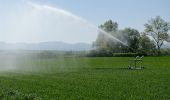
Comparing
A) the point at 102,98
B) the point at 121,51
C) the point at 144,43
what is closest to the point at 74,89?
the point at 102,98

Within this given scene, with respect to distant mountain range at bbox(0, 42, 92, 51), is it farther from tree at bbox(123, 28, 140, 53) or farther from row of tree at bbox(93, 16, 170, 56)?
tree at bbox(123, 28, 140, 53)

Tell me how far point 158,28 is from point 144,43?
22902mm

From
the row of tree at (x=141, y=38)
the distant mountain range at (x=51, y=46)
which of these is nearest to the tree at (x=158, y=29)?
the row of tree at (x=141, y=38)

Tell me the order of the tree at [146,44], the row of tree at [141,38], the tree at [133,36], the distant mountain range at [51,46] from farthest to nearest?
the tree at [146,44], the tree at [133,36], the row of tree at [141,38], the distant mountain range at [51,46]

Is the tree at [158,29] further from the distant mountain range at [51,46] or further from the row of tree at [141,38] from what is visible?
the distant mountain range at [51,46]

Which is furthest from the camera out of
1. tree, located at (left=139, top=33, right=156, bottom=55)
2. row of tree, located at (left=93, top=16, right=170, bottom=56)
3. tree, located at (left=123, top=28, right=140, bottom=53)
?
tree, located at (left=139, top=33, right=156, bottom=55)

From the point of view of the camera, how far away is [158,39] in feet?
459

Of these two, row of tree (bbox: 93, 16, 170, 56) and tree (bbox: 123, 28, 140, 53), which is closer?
row of tree (bbox: 93, 16, 170, 56)

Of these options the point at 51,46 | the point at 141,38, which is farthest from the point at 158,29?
the point at 51,46

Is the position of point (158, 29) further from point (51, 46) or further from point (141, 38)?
point (51, 46)

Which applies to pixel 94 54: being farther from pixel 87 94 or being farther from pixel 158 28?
pixel 158 28

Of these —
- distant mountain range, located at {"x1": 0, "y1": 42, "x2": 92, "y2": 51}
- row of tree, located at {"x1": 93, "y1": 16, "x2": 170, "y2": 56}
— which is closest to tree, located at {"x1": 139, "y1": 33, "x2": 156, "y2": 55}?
row of tree, located at {"x1": 93, "y1": 16, "x2": 170, "y2": 56}

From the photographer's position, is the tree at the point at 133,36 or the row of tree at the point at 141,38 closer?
the row of tree at the point at 141,38

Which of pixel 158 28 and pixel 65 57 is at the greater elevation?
pixel 158 28
